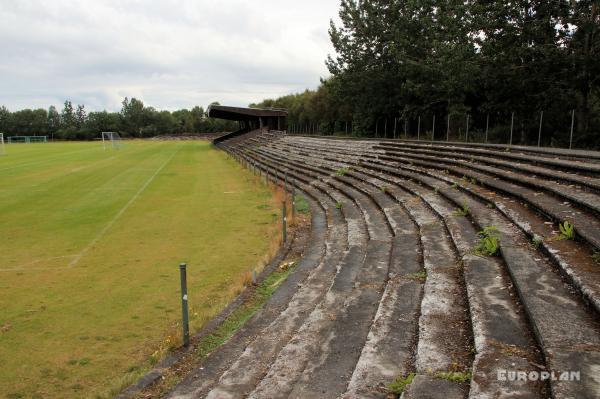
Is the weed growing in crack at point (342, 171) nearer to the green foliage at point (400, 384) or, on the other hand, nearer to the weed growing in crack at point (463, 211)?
the weed growing in crack at point (463, 211)

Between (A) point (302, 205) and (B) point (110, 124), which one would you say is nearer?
(A) point (302, 205)

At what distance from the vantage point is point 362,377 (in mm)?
3801

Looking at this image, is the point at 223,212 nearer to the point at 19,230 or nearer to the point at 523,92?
the point at 19,230

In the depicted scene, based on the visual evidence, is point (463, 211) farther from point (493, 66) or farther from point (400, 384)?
point (493, 66)

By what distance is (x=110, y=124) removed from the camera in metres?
127

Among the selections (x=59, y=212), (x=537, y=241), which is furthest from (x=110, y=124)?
(x=537, y=241)

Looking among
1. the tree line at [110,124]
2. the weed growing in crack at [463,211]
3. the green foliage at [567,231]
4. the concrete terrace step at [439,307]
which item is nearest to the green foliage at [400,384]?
the concrete terrace step at [439,307]

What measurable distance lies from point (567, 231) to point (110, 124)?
136138 millimetres

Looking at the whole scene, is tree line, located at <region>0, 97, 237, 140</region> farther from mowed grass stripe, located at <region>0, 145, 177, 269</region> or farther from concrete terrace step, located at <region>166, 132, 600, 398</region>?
concrete terrace step, located at <region>166, 132, 600, 398</region>

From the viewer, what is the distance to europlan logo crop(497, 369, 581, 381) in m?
3.13

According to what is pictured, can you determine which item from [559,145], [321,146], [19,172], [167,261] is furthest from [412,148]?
[19,172]

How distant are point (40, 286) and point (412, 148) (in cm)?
1504

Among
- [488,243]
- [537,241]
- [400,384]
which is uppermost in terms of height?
[537,241]

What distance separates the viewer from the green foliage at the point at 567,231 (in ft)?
19.0
